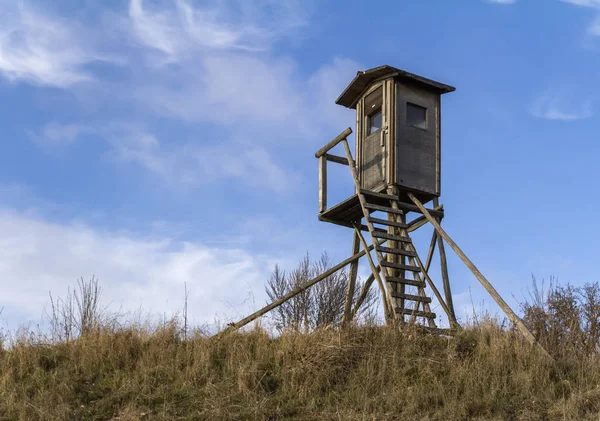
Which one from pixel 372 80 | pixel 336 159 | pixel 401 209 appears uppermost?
pixel 372 80

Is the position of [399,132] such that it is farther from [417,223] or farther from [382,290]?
[382,290]

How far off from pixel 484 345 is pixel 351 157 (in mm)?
5666

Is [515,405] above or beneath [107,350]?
beneath

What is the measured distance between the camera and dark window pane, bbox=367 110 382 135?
17750 millimetres

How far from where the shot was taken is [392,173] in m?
16.6

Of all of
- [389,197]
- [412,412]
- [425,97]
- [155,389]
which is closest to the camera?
[412,412]

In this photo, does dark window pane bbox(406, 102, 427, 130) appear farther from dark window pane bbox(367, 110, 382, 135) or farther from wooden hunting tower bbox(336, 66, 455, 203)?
dark window pane bbox(367, 110, 382, 135)

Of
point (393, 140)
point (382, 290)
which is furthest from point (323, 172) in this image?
point (382, 290)

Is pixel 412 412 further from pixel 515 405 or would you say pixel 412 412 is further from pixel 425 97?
pixel 425 97

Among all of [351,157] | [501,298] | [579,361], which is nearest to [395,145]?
[351,157]

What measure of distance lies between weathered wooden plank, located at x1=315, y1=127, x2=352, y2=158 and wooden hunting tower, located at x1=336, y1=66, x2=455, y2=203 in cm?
67

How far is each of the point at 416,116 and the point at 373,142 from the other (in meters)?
1.13

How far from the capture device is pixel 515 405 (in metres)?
11.4

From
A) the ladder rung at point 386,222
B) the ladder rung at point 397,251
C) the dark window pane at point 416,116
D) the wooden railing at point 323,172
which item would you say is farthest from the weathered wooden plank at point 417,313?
the dark window pane at point 416,116
